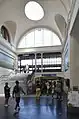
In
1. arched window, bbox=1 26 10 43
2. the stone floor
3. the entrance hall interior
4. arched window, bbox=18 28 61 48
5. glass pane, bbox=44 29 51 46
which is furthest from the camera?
glass pane, bbox=44 29 51 46

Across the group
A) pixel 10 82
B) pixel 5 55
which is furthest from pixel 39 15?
pixel 10 82

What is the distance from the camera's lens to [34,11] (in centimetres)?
3300

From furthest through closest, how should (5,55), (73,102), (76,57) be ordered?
(5,55) < (76,57) < (73,102)

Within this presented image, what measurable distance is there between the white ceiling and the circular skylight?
0.67 m

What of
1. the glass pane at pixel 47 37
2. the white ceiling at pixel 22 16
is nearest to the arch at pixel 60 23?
the white ceiling at pixel 22 16

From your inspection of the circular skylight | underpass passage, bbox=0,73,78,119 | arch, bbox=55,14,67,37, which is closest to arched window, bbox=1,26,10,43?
the circular skylight

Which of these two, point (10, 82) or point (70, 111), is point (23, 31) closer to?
point (10, 82)

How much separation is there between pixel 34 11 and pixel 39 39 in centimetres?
489

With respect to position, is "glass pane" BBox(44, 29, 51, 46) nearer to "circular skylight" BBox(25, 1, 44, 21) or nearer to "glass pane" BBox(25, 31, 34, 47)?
"glass pane" BBox(25, 31, 34, 47)

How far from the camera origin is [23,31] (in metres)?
34.5

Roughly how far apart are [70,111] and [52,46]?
24.2 metres

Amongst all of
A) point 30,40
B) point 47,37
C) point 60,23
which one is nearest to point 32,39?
point 30,40

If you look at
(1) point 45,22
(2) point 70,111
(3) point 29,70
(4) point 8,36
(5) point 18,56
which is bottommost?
(2) point 70,111

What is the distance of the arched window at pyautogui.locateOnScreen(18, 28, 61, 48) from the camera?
1336 inches
